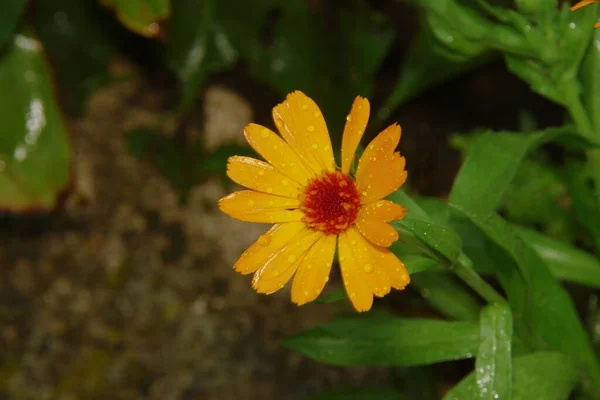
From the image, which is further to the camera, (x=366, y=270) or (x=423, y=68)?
(x=423, y=68)

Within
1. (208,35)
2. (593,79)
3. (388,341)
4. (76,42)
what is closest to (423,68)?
(593,79)

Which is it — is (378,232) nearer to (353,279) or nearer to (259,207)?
(353,279)

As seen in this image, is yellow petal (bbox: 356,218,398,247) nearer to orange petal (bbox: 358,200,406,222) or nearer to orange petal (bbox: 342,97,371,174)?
orange petal (bbox: 358,200,406,222)

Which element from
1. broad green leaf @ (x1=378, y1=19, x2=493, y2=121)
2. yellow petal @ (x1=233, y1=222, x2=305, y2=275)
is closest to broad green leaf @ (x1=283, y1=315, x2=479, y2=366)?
yellow petal @ (x1=233, y1=222, x2=305, y2=275)

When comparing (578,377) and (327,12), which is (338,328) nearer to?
(578,377)

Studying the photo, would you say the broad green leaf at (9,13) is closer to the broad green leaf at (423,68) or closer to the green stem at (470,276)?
the broad green leaf at (423,68)

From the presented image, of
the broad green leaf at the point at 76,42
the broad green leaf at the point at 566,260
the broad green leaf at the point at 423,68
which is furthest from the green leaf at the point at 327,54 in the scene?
the broad green leaf at the point at 566,260
